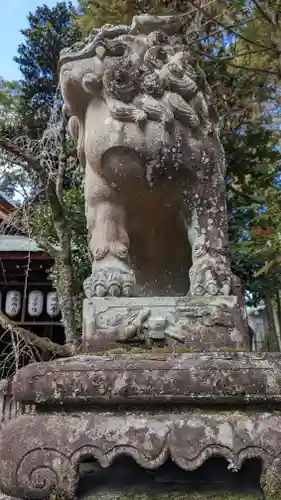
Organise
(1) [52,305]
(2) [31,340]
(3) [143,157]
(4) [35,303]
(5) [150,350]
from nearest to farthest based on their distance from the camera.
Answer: (5) [150,350] < (3) [143,157] < (2) [31,340] < (1) [52,305] < (4) [35,303]

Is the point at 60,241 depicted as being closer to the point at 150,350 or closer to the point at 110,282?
the point at 110,282

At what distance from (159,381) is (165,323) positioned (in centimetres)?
43

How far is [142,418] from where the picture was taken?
132 centimetres

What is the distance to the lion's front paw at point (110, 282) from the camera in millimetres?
1823

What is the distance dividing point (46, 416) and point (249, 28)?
335cm

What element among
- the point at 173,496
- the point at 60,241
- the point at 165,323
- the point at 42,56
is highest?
the point at 42,56

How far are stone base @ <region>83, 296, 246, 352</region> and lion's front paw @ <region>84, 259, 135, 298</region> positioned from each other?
41 mm

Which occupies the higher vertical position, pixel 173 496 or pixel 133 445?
pixel 133 445

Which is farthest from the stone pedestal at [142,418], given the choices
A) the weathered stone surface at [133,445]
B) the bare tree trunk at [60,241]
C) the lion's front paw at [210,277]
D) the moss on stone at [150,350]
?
the bare tree trunk at [60,241]

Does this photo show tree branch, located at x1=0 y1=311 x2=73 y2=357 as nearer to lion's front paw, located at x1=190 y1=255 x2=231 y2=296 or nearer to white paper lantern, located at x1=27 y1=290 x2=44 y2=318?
white paper lantern, located at x1=27 y1=290 x2=44 y2=318

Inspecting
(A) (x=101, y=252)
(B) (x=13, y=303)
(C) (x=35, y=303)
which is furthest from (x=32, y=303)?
(A) (x=101, y=252)

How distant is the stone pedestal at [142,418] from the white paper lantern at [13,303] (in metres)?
6.08

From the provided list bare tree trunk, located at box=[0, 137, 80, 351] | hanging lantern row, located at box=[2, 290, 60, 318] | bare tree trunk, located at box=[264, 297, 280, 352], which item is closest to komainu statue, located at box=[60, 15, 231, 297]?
bare tree trunk, located at box=[0, 137, 80, 351]

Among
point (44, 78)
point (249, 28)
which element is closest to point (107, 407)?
point (249, 28)
